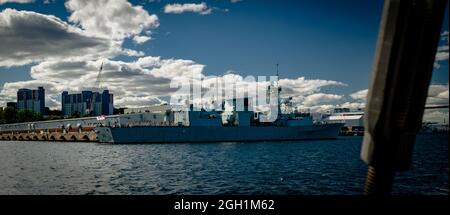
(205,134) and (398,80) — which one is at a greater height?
(398,80)

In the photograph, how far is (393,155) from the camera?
8.39 ft

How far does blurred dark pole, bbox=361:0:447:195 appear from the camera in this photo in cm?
240

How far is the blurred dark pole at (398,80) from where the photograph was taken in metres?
2.40

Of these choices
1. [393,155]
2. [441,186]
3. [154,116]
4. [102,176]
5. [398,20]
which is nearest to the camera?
[398,20]

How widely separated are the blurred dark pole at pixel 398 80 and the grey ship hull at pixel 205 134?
70306mm

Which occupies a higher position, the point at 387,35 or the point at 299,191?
the point at 387,35

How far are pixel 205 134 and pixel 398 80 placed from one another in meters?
73.6

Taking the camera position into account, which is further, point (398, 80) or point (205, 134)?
point (205, 134)

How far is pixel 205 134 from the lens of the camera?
75625mm

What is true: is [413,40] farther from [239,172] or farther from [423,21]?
[239,172]
